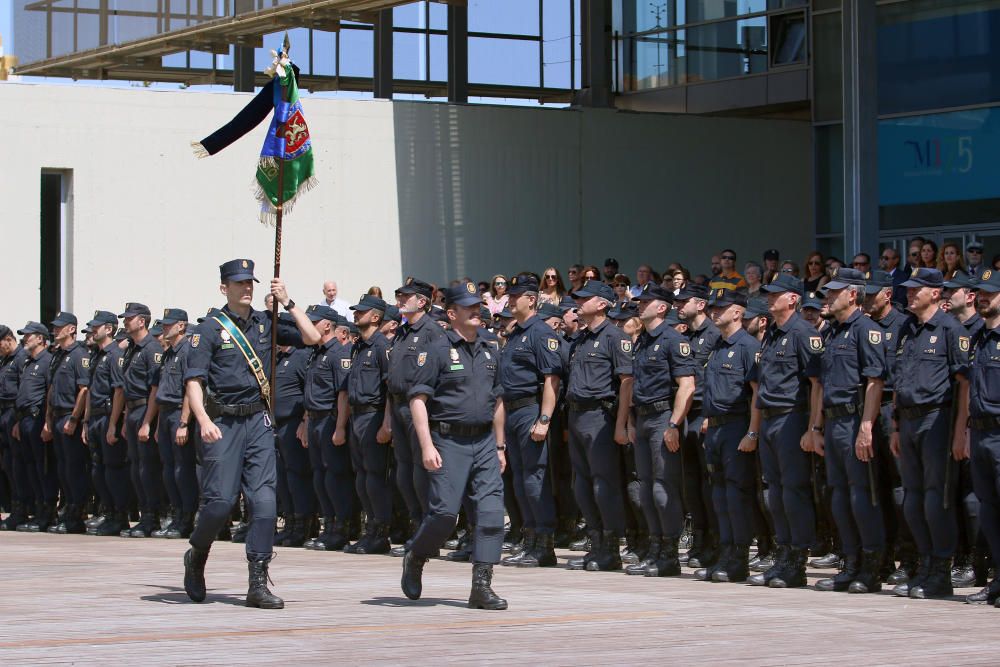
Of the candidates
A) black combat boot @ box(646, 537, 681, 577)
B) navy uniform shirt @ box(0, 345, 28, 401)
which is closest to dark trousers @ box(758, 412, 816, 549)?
black combat boot @ box(646, 537, 681, 577)

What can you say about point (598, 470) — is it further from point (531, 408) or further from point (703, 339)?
point (703, 339)

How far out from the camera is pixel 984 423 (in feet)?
35.0

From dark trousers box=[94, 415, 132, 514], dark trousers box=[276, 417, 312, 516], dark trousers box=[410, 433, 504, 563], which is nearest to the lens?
dark trousers box=[410, 433, 504, 563]

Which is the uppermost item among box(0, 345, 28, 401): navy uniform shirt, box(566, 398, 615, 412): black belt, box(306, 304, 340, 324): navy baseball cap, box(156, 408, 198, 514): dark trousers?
box(306, 304, 340, 324): navy baseball cap

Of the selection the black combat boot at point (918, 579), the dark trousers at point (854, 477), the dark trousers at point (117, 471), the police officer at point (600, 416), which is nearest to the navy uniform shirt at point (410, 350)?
the police officer at point (600, 416)

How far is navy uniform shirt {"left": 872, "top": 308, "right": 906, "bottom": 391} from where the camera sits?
1142 centimetres

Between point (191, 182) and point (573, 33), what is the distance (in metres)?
8.89

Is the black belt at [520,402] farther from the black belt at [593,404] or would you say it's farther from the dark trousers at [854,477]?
the dark trousers at [854,477]

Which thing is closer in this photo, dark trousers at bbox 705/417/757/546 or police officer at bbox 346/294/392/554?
dark trousers at bbox 705/417/757/546

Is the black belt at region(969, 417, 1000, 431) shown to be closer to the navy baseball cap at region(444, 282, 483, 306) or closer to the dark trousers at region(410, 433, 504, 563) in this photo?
the dark trousers at region(410, 433, 504, 563)

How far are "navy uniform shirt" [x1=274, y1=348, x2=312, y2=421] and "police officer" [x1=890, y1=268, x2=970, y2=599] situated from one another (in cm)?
685

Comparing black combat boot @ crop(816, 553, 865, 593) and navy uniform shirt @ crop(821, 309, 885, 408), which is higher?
navy uniform shirt @ crop(821, 309, 885, 408)

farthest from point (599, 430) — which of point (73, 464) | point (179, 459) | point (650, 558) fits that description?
point (73, 464)

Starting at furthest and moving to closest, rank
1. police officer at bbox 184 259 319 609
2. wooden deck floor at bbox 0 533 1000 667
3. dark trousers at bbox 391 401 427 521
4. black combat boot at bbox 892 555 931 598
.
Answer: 1. dark trousers at bbox 391 401 427 521
2. black combat boot at bbox 892 555 931 598
3. police officer at bbox 184 259 319 609
4. wooden deck floor at bbox 0 533 1000 667
